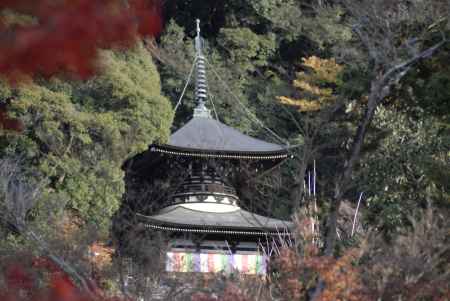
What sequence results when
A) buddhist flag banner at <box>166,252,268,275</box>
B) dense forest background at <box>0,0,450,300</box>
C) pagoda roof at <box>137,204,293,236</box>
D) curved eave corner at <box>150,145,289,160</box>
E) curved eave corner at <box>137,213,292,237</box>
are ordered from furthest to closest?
1. curved eave corner at <box>150,145,289,160</box>
2. buddhist flag banner at <box>166,252,268,275</box>
3. pagoda roof at <box>137,204,293,236</box>
4. curved eave corner at <box>137,213,292,237</box>
5. dense forest background at <box>0,0,450,300</box>

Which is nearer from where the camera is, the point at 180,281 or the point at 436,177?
the point at 436,177

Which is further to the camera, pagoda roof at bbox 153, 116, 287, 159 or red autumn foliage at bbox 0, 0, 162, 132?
pagoda roof at bbox 153, 116, 287, 159

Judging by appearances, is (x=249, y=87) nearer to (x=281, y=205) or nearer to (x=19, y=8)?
(x=281, y=205)

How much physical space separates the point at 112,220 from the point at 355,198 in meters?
6.91

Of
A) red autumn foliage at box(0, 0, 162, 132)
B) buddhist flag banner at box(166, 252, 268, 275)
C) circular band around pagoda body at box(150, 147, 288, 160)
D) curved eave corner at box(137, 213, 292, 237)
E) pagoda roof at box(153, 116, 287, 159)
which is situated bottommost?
red autumn foliage at box(0, 0, 162, 132)

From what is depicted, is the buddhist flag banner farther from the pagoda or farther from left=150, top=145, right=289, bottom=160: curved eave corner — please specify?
left=150, top=145, right=289, bottom=160: curved eave corner

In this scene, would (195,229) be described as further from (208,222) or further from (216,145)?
(216,145)

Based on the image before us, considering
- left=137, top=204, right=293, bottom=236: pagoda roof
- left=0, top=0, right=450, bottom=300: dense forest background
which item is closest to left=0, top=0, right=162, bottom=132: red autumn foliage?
left=0, top=0, right=450, bottom=300: dense forest background

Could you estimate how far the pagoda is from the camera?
64.9ft

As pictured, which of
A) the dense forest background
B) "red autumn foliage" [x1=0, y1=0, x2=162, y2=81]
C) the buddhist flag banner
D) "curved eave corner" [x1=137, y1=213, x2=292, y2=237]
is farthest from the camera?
the buddhist flag banner

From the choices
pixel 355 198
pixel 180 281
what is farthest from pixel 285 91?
pixel 180 281

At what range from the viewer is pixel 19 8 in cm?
379

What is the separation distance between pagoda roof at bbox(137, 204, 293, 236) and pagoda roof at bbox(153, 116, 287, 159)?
1.42 metres

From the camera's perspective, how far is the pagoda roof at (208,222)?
63.2 feet
